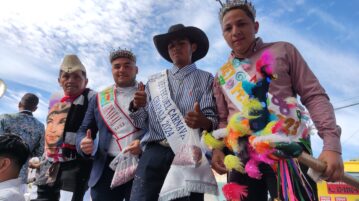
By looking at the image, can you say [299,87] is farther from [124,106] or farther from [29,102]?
[29,102]

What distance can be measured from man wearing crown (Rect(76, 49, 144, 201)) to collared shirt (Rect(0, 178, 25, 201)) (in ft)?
1.86

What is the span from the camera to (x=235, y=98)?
2.16 m

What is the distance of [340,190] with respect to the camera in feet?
20.1

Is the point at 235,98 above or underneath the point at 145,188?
above

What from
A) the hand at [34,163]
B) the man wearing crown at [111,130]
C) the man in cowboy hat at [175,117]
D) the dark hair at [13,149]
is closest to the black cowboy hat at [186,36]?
the man in cowboy hat at [175,117]

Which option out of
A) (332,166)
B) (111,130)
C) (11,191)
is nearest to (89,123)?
(111,130)

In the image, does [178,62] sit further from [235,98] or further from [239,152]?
[239,152]

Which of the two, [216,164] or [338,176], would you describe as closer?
[338,176]

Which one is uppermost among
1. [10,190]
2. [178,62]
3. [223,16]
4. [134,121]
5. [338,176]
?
[223,16]

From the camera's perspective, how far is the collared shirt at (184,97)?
7.96 feet

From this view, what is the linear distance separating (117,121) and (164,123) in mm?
647

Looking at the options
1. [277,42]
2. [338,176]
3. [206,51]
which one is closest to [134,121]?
[206,51]

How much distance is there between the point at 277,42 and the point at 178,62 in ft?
2.57

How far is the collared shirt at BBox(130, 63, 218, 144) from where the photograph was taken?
7.96 ft
